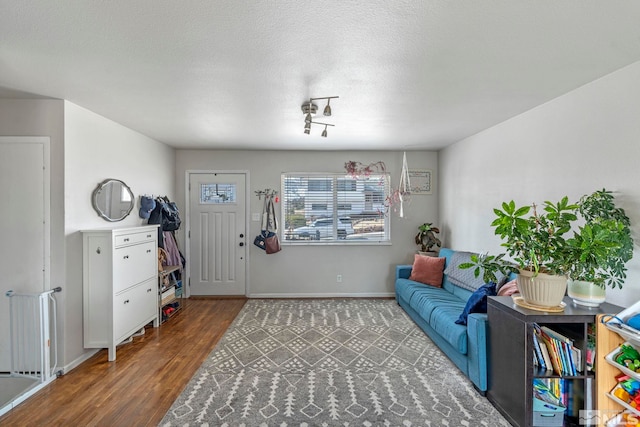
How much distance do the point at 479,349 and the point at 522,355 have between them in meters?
0.43

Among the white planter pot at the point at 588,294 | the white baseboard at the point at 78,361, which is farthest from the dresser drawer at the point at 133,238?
the white planter pot at the point at 588,294

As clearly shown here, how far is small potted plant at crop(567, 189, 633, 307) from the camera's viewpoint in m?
1.82

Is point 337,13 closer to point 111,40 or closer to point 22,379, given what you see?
point 111,40

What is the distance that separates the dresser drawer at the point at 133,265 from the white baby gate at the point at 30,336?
47 centimetres

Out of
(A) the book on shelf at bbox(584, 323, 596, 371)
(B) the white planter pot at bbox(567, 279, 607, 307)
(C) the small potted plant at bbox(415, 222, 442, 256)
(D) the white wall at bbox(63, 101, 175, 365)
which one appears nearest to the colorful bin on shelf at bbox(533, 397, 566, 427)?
(A) the book on shelf at bbox(584, 323, 596, 371)

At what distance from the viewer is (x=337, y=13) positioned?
1491 mm

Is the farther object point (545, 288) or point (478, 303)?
point (478, 303)

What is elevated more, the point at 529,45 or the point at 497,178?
the point at 529,45

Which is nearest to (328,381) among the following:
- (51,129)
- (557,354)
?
(557,354)

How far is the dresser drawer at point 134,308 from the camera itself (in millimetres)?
3027

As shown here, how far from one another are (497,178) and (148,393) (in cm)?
404

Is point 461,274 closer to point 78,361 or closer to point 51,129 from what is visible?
point 78,361

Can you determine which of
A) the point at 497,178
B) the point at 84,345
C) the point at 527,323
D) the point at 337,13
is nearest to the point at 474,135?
the point at 497,178

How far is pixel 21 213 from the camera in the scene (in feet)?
9.02
